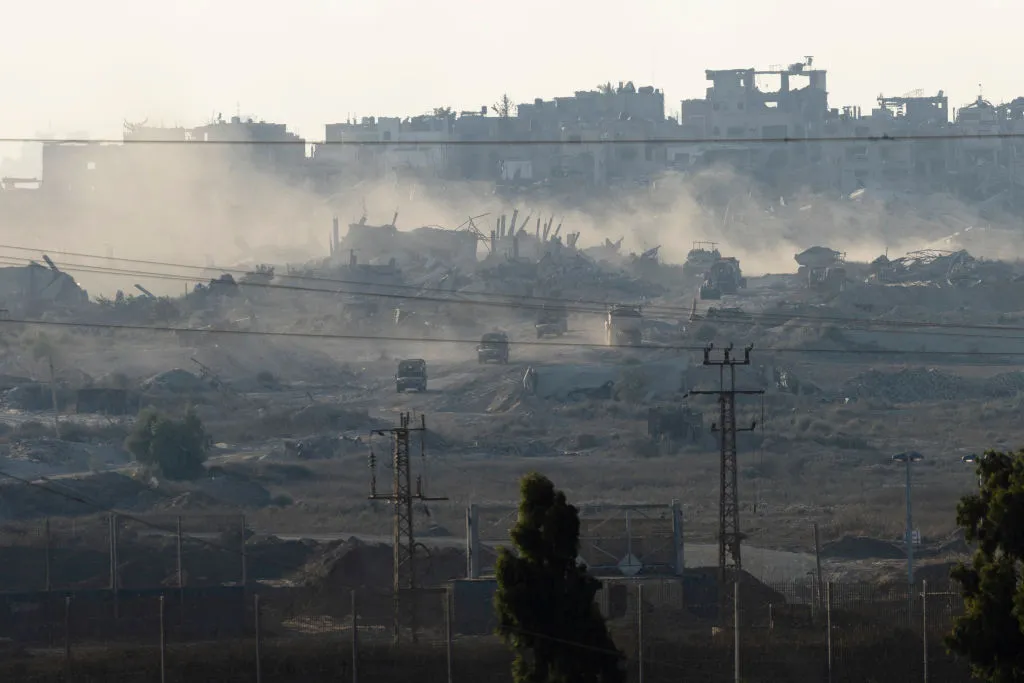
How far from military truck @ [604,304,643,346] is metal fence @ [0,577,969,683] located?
3344cm

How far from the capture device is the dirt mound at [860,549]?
35.2m

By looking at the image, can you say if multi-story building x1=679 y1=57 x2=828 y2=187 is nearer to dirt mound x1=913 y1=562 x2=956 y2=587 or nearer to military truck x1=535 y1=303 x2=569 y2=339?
military truck x1=535 y1=303 x2=569 y2=339

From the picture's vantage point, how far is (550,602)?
61.2 ft

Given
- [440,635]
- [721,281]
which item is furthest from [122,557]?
[721,281]

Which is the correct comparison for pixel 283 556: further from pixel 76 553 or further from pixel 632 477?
pixel 632 477

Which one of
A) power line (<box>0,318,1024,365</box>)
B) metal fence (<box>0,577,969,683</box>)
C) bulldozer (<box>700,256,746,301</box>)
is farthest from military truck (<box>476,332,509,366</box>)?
metal fence (<box>0,577,969,683</box>)

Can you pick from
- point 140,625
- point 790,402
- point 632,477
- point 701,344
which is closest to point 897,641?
point 140,625

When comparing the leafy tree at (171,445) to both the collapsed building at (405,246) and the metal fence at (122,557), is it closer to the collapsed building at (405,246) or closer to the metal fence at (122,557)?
the metal fence at (122,557)

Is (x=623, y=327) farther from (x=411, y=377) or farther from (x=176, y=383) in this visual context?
(x=176, y=383)

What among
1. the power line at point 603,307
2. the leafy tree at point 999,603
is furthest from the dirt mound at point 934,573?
the power line at point 603,307

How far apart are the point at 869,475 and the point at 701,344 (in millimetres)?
19698

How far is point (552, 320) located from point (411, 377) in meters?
12.7

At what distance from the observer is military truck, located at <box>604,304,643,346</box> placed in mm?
64625

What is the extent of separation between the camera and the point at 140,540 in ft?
117
